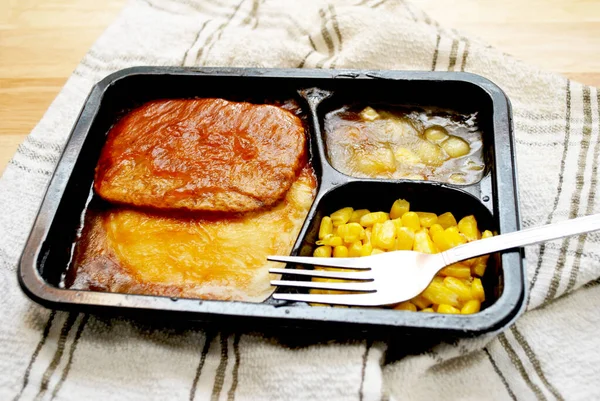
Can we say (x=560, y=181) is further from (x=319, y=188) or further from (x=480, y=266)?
(x=319, y=188)

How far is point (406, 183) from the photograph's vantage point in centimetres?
223

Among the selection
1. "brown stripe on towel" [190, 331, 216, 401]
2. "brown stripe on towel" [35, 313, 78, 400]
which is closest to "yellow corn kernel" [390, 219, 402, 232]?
"brown stripe on towel" [190, 331, 216, 401]

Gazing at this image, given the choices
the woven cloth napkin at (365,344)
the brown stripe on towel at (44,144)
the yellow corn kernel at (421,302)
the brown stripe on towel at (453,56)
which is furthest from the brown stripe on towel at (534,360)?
the brown stripe on towel at (44,144)

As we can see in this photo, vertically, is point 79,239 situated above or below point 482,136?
below

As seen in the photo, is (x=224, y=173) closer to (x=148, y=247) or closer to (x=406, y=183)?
(x=148, y=247)

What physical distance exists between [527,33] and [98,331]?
2754 millimetres

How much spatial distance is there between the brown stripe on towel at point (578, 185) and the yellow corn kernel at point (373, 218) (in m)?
0.68

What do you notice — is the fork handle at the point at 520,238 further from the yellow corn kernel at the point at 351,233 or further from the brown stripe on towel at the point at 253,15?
the brown stripe on towel at the point at 253,15

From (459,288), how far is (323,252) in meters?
0.52

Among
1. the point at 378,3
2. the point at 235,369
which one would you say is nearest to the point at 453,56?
the point at 378,3

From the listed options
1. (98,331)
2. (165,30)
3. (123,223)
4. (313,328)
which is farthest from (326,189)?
(165,30)

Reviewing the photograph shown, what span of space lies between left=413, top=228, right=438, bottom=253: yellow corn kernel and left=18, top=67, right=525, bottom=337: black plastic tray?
217mm

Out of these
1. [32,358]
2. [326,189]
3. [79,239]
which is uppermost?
[326,189]

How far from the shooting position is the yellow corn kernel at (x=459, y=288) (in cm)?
195
